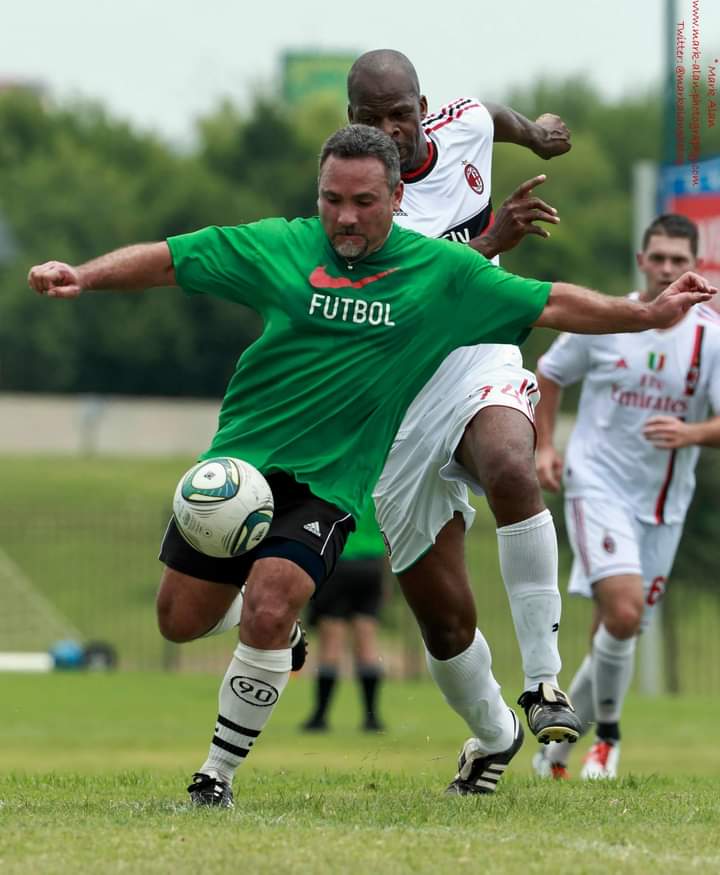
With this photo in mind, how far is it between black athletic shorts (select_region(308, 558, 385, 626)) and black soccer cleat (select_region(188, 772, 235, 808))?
9.91 m

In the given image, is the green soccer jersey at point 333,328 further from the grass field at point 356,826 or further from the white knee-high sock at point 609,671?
the white knee-high sock at point 609,671

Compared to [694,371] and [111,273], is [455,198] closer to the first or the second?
[111,273]

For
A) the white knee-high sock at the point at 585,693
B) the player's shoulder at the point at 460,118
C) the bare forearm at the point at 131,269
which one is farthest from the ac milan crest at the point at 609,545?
the bare forearm at the point at 131,269

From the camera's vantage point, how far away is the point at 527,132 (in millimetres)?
8391

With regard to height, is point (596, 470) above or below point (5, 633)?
above

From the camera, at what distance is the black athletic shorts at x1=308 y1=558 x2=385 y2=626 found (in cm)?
1688

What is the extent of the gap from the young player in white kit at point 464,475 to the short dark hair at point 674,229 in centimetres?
232

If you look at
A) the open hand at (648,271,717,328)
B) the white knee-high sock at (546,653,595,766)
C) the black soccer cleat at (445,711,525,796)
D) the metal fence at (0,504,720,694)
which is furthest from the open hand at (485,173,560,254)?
the metal fence at (0,504,720,694)

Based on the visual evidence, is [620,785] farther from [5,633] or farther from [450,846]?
[5,633]

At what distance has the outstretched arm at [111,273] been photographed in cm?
638

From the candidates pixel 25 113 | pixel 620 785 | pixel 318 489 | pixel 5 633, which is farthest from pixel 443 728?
pixel 25 113

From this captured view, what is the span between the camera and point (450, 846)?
5.80 m

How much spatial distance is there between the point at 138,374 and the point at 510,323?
6073 cm

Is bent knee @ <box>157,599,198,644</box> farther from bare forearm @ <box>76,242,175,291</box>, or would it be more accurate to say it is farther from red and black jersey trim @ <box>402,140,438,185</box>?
red and black jersey trim @ <box>402,140,438,185</box>
